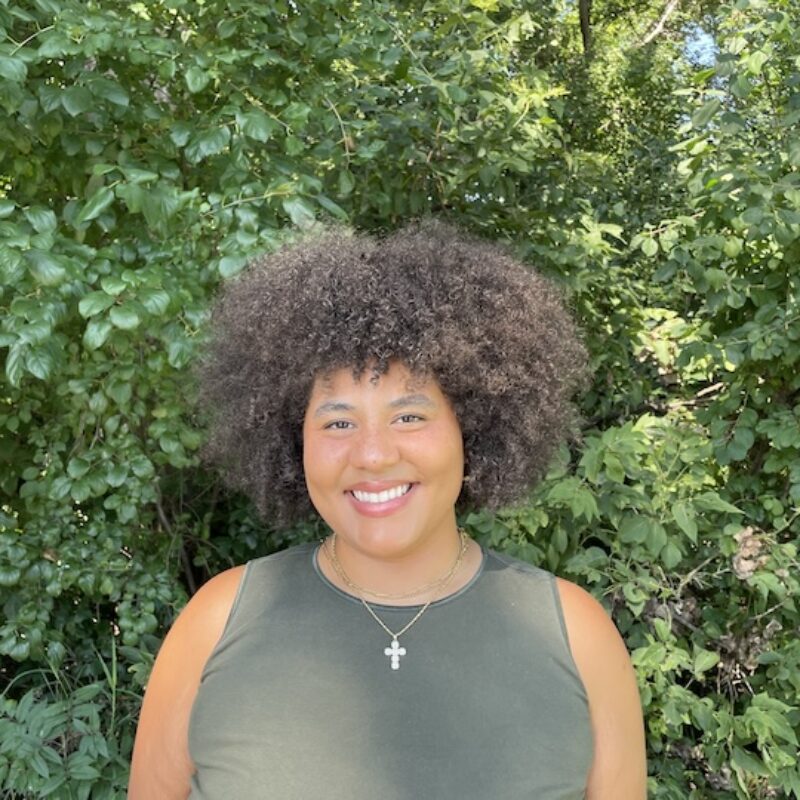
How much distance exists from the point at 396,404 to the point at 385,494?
0.42ft

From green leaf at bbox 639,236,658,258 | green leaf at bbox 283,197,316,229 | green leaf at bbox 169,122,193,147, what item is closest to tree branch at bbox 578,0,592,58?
green leaf at bbox 639,236,658,258

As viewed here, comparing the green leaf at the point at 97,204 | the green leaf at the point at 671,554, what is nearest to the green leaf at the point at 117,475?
the green leaf at the point at 97,204

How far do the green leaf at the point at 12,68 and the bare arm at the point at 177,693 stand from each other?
3.15 ft

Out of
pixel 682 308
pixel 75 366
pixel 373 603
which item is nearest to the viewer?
pixel 373 603

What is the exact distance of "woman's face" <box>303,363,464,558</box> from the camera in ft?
4.55

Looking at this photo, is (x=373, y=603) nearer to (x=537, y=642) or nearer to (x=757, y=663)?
(x=537, y=642)

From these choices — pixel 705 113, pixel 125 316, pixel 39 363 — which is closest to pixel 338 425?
pixel 125 316

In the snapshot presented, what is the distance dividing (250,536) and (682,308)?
2.25 m

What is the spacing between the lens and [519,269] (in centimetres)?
163

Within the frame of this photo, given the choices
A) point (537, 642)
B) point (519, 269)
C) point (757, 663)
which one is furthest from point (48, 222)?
point (757, 663)

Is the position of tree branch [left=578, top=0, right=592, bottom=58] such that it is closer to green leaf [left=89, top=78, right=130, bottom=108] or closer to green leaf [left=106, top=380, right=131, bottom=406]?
green leaf [left=89, top=78, right=130, bottom=108]

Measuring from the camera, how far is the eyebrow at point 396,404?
4.60 ft

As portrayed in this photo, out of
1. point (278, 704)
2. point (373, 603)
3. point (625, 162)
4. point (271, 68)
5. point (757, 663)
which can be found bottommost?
point (757, 663)

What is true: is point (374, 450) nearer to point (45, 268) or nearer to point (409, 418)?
point (409, 418)
